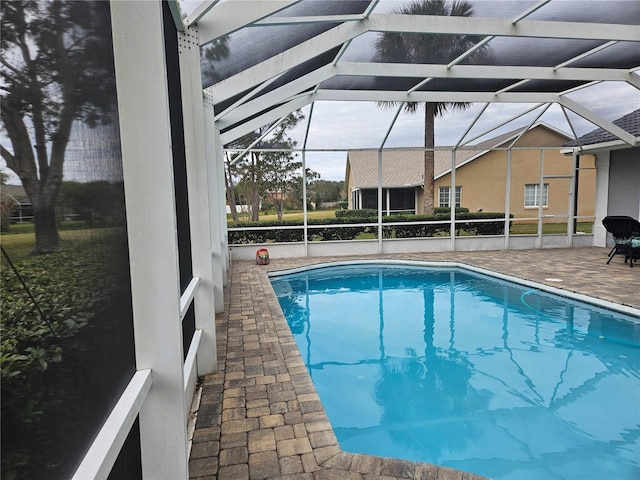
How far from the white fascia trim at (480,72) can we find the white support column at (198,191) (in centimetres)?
445

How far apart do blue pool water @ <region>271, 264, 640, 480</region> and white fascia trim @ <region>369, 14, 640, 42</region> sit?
4401 millimetres

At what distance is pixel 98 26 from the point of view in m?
1.52

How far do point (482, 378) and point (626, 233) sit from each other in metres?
7.44

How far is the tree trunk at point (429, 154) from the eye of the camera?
40.9 ft

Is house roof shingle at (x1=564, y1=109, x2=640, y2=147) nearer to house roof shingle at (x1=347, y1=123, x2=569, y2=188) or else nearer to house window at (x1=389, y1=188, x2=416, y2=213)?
house roof shingle at (x1=347, y1=123, x2=569, y2=188)

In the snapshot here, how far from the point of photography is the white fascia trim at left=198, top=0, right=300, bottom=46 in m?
3.63

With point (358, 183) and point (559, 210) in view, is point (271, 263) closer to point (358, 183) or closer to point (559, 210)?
point (358, 183)

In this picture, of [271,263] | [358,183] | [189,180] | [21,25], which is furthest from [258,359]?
[358,183]

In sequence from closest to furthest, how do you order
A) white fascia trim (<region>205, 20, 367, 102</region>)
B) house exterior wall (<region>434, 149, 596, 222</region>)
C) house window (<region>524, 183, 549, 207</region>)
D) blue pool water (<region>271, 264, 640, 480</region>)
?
1. blue pool water (<region>271, 264, 640, 480</region>)
2. white fascia trim (<region>205, 20, 367, 102</region>)
3. house exterior wall (<region>434, 149, 596, 222</region>)
4. house window (<region>524, 183, 549, 207</region>)

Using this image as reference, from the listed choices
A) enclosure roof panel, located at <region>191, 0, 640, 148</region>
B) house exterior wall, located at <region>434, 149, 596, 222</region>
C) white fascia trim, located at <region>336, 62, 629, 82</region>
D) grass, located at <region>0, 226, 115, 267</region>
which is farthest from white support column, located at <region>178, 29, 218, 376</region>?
house exterior wall, located at <region>434, 149, 596, 222</region>

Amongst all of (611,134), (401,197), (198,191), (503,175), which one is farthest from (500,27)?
(401,197)

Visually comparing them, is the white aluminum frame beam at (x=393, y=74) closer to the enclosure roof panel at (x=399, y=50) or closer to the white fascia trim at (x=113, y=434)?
the enclosure roof panel at (x=399, y=50)

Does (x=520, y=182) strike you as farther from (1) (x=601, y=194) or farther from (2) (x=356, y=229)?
(2) (x=356, y=229)

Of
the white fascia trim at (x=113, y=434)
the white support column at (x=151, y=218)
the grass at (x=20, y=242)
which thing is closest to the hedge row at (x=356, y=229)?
the white support column at (x=151, y=218)
